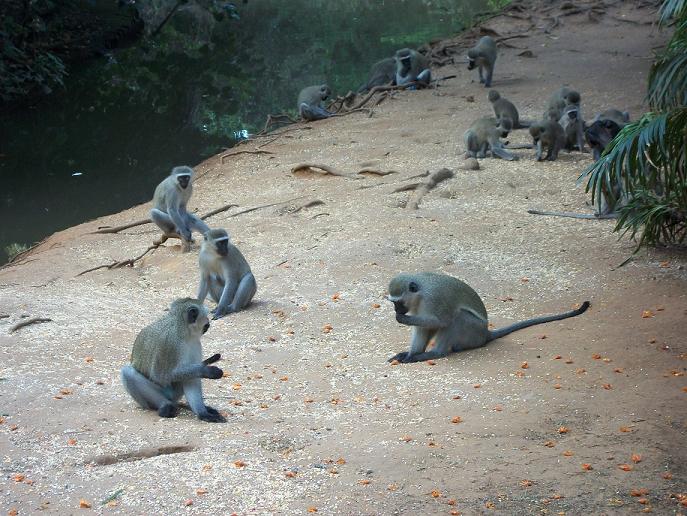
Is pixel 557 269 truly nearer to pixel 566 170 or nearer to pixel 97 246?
pixel 566 170

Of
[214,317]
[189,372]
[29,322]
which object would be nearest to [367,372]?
[189,372]

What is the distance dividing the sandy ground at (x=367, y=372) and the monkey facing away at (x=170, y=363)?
0.17 metres

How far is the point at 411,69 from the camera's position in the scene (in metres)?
A: 21.6

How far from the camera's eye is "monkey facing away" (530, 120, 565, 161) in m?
13.8

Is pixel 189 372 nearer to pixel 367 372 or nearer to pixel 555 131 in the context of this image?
pixel 367 372

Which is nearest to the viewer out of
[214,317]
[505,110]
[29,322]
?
[29,322]

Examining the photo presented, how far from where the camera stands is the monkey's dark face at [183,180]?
12327 mm

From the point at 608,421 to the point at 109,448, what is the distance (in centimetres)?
321

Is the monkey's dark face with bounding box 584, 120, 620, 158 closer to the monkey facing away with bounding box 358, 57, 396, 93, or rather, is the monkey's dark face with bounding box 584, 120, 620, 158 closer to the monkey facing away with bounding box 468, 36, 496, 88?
the monkey facing away with bounding box 468, 36, 496, 88

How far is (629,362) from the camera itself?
699 cm

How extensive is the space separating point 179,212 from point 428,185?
3577 millimetres

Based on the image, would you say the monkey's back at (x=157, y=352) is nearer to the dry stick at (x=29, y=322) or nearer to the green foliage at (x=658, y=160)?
the dry stick at (x=29, y=322)

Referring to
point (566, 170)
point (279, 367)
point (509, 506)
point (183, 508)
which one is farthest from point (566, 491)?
point (566, 170)

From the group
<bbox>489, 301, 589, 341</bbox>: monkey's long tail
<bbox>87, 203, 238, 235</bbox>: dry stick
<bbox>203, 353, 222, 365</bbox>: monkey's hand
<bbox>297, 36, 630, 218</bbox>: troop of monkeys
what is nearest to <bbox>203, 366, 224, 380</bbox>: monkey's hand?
<bbox>203, 353, 222, 365</bbox>: monkey's hand
